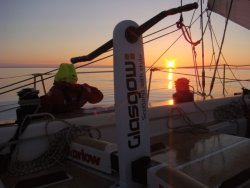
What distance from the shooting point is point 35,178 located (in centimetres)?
256

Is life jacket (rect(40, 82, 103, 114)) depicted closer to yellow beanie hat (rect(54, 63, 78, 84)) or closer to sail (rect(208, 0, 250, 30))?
yellow beanie hat (rect(54, 63, 78, 84))

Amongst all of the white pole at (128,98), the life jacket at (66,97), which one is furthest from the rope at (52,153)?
the white pole at (128,98)

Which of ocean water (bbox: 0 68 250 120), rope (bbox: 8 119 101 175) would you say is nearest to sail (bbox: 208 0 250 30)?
ocean water (bbox: 0 68 250 120)

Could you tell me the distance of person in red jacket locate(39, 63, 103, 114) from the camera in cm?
362

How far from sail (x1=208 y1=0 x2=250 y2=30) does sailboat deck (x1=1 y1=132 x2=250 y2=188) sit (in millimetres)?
2316

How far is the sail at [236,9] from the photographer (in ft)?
15.8

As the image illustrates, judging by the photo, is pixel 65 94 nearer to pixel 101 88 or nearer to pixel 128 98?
pixel 128 98

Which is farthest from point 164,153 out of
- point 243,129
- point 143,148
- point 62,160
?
point 243,129

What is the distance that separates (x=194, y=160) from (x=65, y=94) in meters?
1.87

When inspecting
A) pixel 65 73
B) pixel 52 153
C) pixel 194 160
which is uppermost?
pixel 65 73

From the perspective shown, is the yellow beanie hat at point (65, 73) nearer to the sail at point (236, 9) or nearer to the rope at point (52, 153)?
the rope at point (52, 153)

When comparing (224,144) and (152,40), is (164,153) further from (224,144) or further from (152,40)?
(152,40)

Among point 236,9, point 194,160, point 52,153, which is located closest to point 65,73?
point 52,153

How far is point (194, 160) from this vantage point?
2.87m
